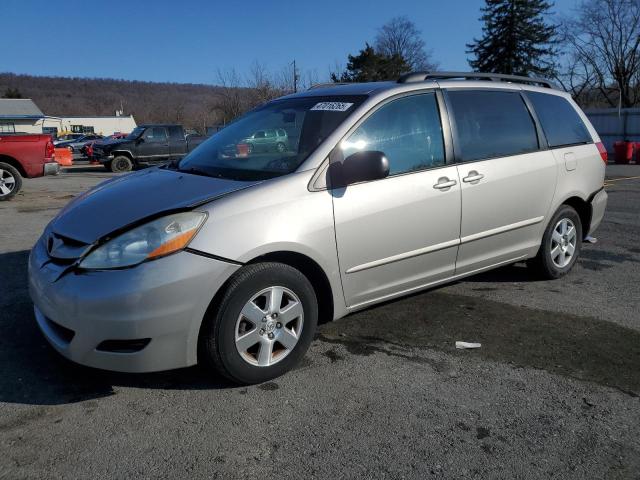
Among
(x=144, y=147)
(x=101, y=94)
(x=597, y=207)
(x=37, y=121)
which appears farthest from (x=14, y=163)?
(x=101, y=94)

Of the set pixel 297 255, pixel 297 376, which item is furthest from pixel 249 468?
pixel 297 255

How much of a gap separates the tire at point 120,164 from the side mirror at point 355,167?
18.3 m

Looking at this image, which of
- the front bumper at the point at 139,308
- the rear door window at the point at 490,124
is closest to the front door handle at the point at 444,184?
the rear door window at the point at 490,124

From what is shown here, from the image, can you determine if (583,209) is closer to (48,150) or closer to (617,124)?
(48,150)

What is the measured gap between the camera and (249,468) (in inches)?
94.2

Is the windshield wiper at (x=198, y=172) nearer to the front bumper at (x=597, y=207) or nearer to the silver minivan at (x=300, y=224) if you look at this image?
the silver minivan at (x=300, y=224)

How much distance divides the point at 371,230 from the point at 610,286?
2755 millimetres

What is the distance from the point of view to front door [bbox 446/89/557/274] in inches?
159

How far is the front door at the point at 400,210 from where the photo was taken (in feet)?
11.2

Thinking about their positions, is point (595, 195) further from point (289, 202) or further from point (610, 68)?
point (610, 68)

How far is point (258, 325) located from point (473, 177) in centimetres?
200

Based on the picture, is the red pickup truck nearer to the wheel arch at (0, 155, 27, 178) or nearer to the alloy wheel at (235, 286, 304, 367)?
the wheel arch at (0, 155, 27, 178)

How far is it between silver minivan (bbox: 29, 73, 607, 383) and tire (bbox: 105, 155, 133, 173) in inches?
671

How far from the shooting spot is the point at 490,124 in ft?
14.2
